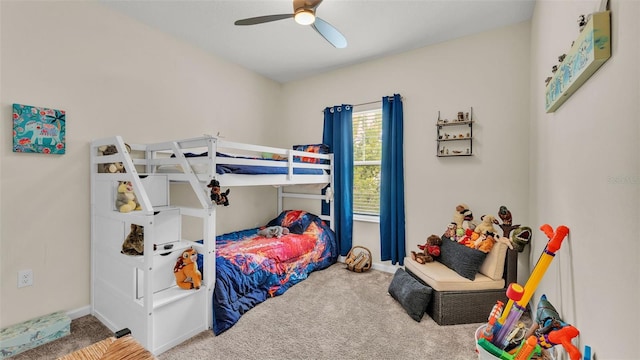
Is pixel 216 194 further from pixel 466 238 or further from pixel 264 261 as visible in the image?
pixel 466 238

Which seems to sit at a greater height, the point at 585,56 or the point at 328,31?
the point at 328,31

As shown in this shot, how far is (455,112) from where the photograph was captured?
2.81m

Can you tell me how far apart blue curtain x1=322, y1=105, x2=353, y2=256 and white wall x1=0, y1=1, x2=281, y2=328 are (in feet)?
5.69

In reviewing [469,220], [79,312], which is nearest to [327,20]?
[469,220]

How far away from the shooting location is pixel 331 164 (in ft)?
11.6

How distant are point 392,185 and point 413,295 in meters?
1.22

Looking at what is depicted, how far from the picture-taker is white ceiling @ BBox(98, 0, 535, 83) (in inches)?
89.6

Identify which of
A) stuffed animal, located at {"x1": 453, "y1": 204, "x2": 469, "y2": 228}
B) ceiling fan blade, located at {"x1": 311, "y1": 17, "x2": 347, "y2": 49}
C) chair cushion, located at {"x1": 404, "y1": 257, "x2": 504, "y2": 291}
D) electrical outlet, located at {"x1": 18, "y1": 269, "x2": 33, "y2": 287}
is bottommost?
chair cushion, located at {"x1": 404, "y1": 257, "x2": 504, "y2": 291}

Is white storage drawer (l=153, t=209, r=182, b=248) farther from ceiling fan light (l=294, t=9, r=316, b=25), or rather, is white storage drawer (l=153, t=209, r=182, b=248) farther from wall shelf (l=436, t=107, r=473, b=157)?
wall shelf (l=436, t=107, r=473, b=157)

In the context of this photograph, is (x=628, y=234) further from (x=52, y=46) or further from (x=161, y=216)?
(x=52, y=46)

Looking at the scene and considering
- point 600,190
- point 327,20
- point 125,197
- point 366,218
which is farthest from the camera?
point 366,218

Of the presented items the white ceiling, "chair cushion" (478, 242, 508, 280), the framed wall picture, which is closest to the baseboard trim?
the framed wall picture

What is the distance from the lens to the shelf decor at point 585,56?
974mm

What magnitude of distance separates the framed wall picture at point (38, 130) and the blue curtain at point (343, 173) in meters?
2.57
